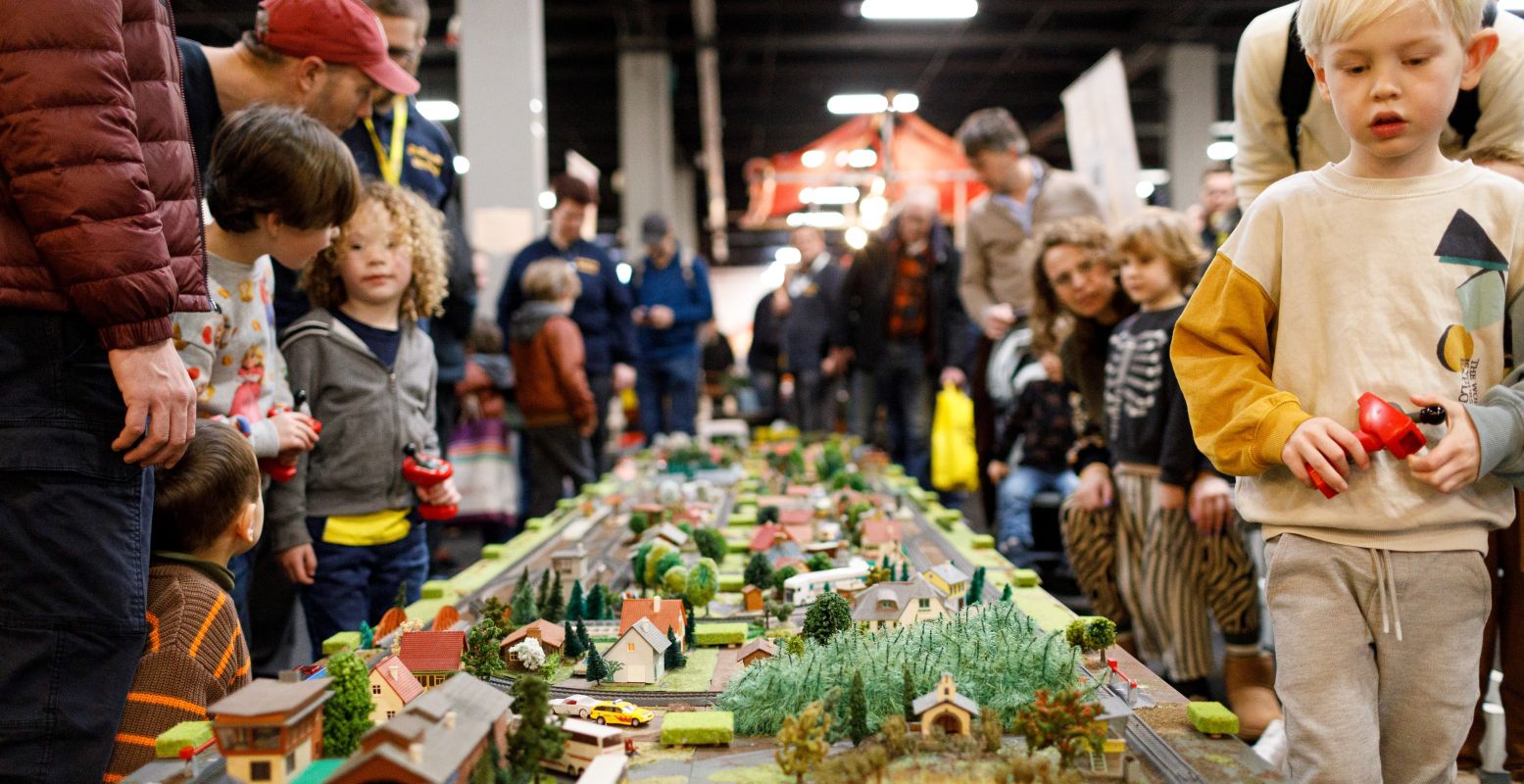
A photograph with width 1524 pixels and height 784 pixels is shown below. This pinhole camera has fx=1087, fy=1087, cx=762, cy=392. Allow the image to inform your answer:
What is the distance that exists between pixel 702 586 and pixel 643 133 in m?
11.6

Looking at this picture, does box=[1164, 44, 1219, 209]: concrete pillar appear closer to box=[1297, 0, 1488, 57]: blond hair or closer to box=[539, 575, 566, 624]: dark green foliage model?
box=[1297, 0, 1488, 57]: blond hair

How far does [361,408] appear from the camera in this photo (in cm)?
270

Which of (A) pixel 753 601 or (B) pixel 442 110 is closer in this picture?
(A) pixel 753 601

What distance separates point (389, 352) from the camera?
277 centimetres

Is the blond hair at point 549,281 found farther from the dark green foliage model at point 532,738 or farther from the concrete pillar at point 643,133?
the concrete pillar at point 643,133

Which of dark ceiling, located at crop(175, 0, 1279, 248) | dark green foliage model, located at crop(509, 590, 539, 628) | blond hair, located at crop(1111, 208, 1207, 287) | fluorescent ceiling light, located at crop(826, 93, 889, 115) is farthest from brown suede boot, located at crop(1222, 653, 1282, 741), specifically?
fluorescent ceiling light, located at crop(826, 93, 889, 115)

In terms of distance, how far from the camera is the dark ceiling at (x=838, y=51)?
13.0 m

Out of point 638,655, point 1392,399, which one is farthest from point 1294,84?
point 638,655

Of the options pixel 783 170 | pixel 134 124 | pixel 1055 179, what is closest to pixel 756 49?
pixel 783 170

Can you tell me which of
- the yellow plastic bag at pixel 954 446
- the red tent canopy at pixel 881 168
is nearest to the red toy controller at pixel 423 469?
the yellow plastic bag at pixel 954 446

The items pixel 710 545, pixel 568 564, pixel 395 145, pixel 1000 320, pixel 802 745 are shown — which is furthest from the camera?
pixel 1000 320

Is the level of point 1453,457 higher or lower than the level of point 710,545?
higher

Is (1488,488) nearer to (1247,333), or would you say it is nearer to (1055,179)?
(1247,333)

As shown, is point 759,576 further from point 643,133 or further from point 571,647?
point 643,133
